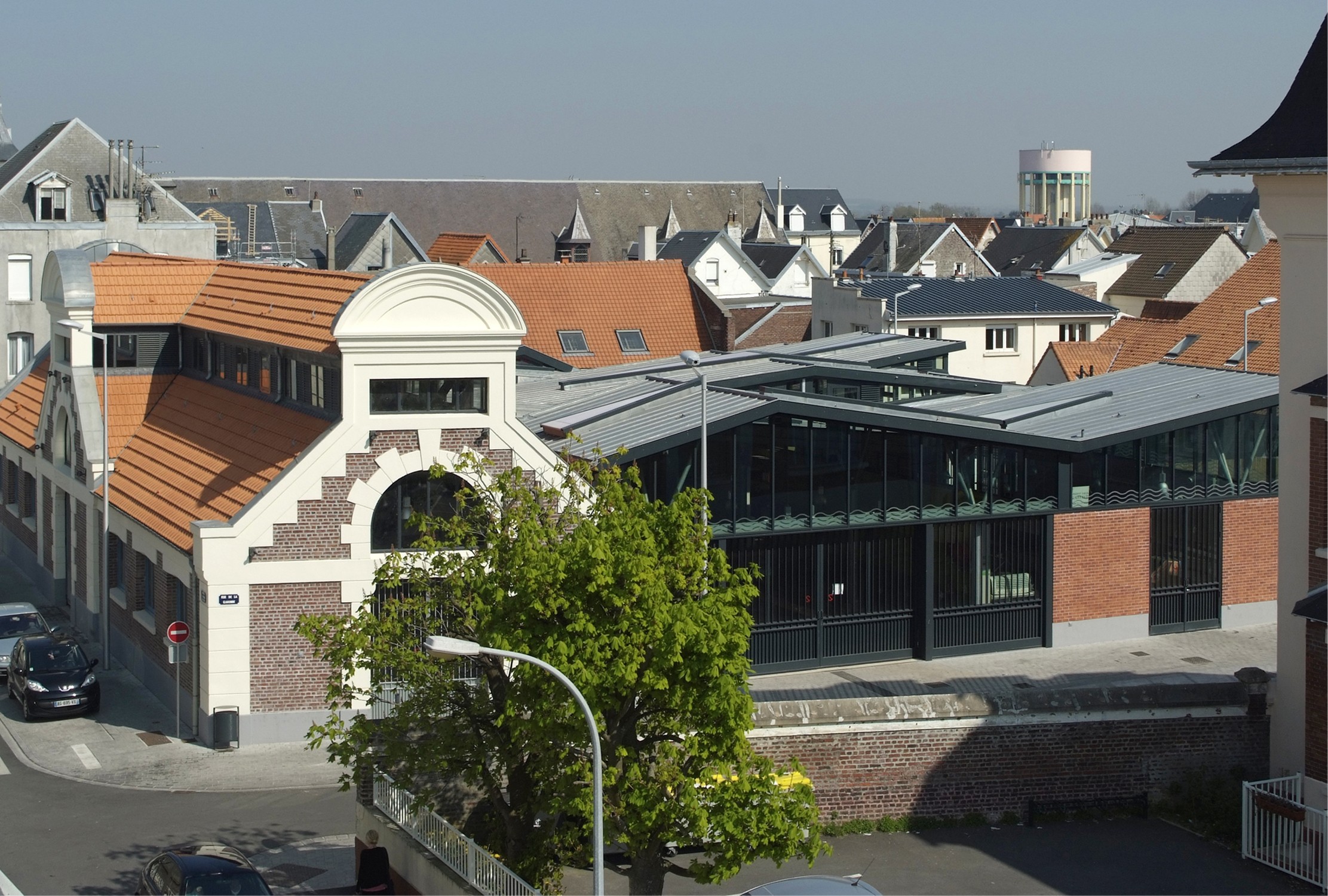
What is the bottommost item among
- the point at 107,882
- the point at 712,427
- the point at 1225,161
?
the point at 107,882

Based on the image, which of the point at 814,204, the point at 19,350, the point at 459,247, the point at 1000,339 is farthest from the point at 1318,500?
the point at 814,204

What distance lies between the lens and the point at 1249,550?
1372 inches

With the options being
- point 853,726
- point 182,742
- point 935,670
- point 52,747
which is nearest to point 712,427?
point 935,670

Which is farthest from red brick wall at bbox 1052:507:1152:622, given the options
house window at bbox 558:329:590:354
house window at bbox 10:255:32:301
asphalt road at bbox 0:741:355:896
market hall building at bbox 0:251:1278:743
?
house window at bbox 10:255:32:301

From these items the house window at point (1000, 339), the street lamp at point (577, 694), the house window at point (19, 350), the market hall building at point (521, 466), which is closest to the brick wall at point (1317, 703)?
the market hall building at point (521, 466)

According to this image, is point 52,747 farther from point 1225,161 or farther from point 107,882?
point 1225,161

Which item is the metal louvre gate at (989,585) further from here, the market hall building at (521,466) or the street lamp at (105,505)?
the street lamp at (105,505)

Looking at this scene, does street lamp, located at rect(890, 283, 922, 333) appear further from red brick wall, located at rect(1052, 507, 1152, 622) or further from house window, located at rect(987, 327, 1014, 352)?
red brick wall, located at rect(1052, 507, 1152, 622)

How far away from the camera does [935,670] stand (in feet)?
102

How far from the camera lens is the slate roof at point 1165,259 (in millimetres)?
75438

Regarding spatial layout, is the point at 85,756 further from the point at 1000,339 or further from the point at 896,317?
the point at 1000,339

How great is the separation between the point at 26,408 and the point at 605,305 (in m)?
22.4

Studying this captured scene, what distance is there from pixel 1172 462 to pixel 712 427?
10.8 metres

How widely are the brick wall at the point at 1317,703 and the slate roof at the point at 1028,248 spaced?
80.1 m
